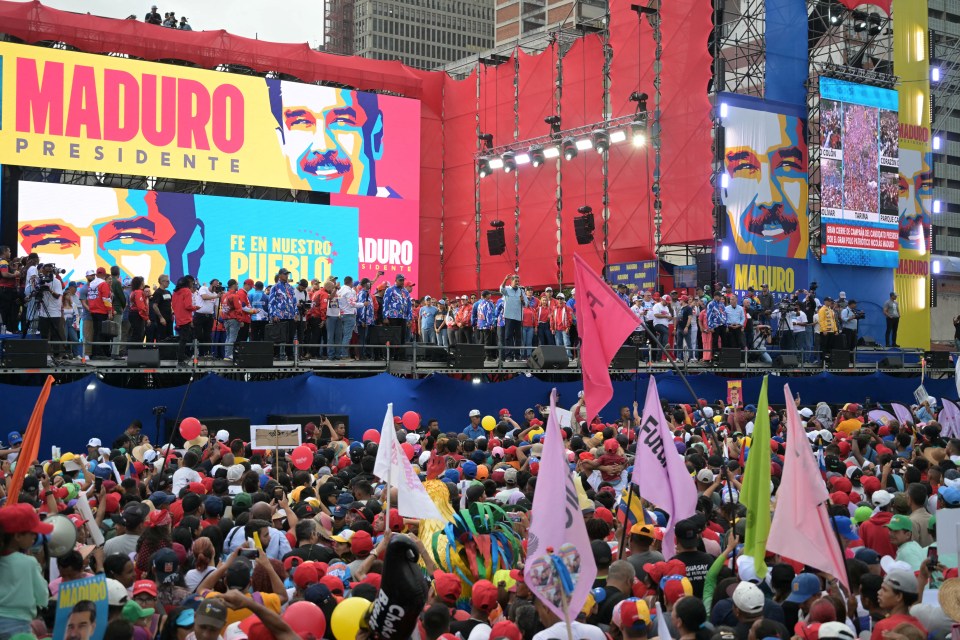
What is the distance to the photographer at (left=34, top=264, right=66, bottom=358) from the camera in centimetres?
1812

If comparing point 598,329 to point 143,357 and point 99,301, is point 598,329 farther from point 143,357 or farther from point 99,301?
point 99,301

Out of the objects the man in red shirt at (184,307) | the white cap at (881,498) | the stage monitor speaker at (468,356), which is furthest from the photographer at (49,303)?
the white cap at (881,498)

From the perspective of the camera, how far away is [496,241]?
120 feet

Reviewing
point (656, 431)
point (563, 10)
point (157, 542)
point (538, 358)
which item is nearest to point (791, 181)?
point (538, 358)

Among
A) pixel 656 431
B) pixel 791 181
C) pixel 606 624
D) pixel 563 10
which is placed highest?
pixel 563 10

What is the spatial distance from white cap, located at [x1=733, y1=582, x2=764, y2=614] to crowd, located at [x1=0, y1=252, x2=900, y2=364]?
9062 millimetres

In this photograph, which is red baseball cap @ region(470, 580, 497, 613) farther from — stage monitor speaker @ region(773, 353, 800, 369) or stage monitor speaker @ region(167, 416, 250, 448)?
stage monitor speaker @ region(773, 353, 800, 369)

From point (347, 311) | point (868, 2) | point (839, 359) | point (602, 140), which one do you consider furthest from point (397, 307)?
point (868, 2)

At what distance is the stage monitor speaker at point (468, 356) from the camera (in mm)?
21061

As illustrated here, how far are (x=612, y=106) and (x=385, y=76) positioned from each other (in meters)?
8.44

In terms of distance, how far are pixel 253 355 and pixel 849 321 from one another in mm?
15838

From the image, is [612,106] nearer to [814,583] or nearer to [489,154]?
[489,154]

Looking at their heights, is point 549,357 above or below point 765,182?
below

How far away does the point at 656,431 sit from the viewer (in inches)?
329
